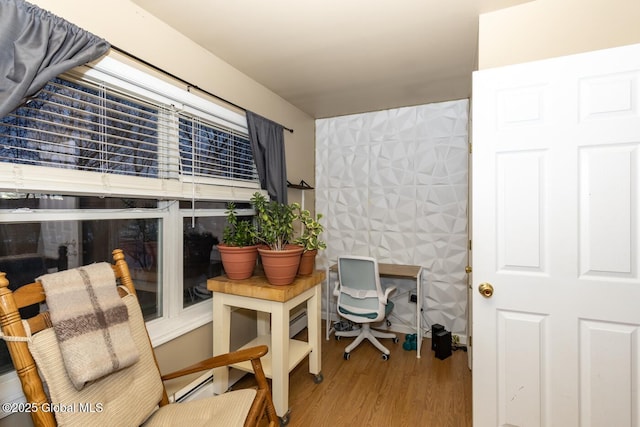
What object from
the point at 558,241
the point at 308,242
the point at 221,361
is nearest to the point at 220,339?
the point at 221,361

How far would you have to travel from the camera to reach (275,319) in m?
1.85

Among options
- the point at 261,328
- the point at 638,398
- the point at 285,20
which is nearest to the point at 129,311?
the point at 261,328

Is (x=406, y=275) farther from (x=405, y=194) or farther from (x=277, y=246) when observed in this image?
(x=277, y=246)

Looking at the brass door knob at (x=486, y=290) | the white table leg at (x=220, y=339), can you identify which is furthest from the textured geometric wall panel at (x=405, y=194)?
the white table leg at (x=220, y=339)

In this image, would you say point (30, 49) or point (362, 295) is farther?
point (362, 295)

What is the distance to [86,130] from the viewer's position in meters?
1.44

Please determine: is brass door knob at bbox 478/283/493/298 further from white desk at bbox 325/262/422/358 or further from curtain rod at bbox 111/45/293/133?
curtain rod at bbox 111/45/293/133

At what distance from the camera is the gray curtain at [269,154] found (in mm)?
2411

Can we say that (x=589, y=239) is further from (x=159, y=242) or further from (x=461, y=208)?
(x=159, y=242)

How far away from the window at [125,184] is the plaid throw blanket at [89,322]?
0.33m

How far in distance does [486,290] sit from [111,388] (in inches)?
67.9

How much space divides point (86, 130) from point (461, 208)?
2.95 meters

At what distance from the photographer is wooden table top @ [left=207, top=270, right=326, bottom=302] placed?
1825mm

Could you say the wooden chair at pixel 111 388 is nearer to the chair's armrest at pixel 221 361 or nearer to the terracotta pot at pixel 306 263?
the chair's armrest at pixel 221 361
